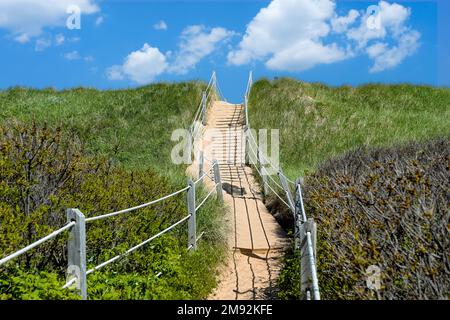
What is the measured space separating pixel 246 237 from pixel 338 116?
15.5 m

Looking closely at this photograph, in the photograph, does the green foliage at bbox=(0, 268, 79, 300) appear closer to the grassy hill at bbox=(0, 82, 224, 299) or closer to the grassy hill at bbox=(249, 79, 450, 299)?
the grassy hill at bbox=(0, 82, 224, 299)

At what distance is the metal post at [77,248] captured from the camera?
410 centimetres

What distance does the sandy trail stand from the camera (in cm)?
772

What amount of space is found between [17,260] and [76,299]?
1808mm

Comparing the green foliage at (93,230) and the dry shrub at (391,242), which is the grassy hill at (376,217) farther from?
the green foliage at (93,230)

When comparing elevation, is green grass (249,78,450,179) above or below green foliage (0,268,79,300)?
above

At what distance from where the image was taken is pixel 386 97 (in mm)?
29297

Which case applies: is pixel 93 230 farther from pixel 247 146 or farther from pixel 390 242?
pixel 247 146

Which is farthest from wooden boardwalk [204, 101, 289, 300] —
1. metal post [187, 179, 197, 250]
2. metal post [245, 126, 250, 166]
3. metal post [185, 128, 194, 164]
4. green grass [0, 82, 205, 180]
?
green grass [0, 82, 205, 180]

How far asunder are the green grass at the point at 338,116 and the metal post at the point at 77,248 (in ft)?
38.1

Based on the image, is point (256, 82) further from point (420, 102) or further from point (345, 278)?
point (345, 278)

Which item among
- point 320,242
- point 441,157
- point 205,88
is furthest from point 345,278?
point 205,88

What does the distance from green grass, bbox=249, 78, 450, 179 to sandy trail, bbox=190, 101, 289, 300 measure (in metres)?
1.74

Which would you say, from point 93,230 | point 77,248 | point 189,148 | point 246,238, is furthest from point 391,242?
point 189,148
